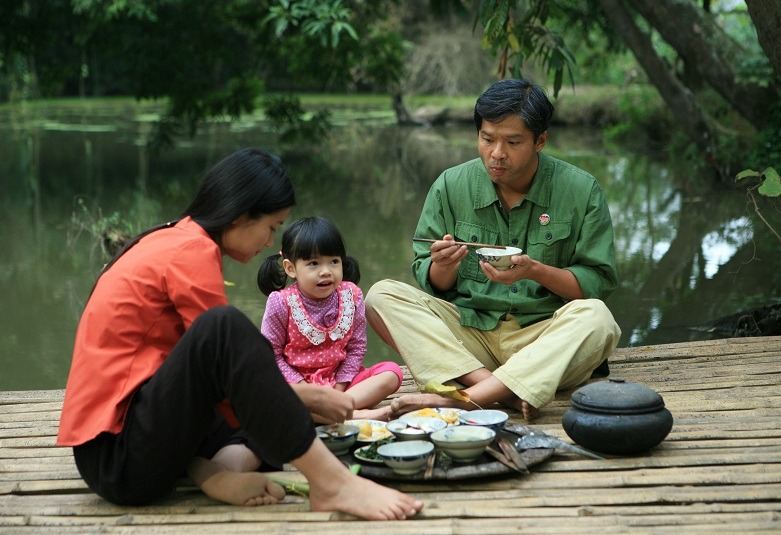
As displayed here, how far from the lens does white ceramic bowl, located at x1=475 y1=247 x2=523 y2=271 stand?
299 cm

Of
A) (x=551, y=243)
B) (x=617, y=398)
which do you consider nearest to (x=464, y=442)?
(x=617, y=398)

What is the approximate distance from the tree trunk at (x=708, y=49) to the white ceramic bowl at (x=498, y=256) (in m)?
5.98

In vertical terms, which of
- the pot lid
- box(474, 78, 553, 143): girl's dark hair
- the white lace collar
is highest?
box(474, 78, 553, 143): girl's dark hair

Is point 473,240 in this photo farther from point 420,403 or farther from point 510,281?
point 420,403

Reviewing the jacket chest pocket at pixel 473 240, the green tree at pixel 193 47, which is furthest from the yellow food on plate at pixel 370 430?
the green tree at pixel 193 47

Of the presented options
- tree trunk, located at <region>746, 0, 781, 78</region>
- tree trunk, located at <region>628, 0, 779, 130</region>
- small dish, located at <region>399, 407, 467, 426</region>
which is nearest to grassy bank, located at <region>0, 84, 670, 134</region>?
tree trunk, located at <region>628, 0, 779, 130</region>

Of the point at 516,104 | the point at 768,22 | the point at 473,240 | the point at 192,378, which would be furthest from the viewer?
the point at 768,22

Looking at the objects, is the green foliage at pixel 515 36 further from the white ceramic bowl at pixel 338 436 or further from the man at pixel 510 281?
the white ceramic bowl at pixel 338 436

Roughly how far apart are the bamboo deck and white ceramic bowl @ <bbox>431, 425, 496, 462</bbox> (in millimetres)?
74

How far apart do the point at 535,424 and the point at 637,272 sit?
13.4 ft

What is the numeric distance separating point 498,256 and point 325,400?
2.94 ft

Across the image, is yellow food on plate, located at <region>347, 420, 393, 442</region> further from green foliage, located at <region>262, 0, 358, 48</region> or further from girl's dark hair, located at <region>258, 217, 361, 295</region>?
green foliage, located at <region>262, 0, 358, 48</region>

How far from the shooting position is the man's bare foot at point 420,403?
299 centimetres

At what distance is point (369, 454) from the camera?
8.26 ft
